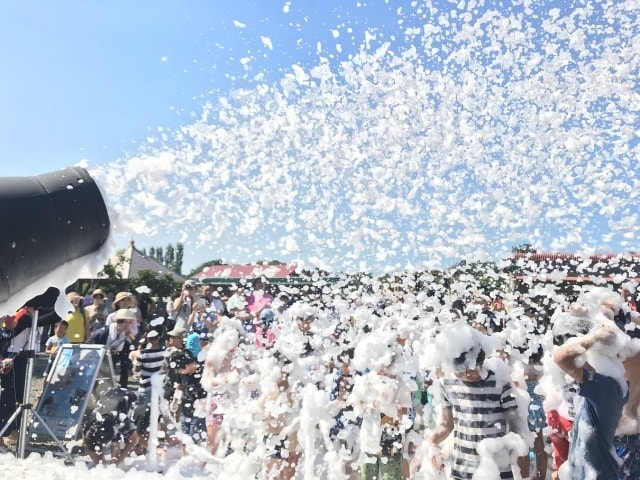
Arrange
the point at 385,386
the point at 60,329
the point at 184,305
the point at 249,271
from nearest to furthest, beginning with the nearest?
the point at 385,386, the point at 60,329, the point at 184,305, the point at 249,271

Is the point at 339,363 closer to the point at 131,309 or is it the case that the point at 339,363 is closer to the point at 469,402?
the point at 469,402

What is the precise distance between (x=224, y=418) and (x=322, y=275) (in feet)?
14.1

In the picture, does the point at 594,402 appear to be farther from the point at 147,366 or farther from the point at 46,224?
the point at 147,366

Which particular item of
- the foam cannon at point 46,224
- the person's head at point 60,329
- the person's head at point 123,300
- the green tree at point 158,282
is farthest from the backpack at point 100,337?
the green tree at point 158,282

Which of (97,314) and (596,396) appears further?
(97,314)

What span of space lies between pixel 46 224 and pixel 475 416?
310 cm

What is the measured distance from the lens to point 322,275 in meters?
10.2

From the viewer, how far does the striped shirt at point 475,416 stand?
381 centimetres

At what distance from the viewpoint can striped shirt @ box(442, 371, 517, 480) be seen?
381cm

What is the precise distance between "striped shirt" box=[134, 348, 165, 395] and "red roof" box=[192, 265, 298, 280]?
269 centimetres

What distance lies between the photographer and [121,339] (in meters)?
8.23

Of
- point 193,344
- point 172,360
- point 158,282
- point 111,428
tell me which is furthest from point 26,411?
point 158,282

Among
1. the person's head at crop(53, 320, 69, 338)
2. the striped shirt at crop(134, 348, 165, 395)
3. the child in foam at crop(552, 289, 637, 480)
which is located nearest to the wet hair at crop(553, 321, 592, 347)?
the child in foam at crop(552, 289, 637, 480)

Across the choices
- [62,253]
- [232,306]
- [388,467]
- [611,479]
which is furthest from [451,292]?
[62,253]
